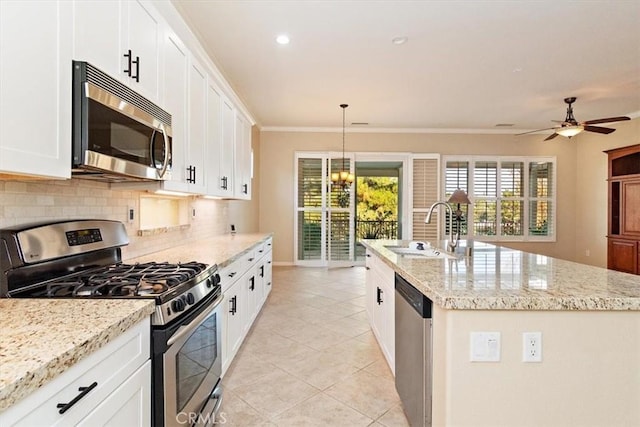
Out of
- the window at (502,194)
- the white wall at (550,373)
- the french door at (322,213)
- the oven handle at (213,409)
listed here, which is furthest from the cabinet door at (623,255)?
the oven handle at (213,409)

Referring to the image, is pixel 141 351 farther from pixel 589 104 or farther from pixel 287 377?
pixel 589 104

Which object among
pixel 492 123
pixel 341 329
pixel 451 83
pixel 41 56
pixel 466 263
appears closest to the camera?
pixel 41 56

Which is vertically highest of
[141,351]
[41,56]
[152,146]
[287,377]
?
[41,56]

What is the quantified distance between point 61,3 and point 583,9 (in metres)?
3.66

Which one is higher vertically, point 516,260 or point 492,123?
point 492,123

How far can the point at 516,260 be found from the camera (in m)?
2.41

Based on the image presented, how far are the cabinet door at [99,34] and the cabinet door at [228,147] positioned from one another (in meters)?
1.73

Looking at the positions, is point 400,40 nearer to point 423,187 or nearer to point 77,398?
point 77,398

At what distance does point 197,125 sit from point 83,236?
1.26 meters

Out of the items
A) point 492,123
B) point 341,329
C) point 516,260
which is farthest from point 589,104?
point 341,329

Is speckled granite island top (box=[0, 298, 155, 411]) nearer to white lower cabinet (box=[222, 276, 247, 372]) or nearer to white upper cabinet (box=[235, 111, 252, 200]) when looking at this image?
white lower cabinet (box=[222, 276, 247, 372])

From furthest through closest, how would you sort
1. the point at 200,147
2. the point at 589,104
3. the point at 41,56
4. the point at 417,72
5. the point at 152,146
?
the point at 589,104 → the point at 417,72 → the point at 200,147 → the point at 152,146 → the point at 41,56

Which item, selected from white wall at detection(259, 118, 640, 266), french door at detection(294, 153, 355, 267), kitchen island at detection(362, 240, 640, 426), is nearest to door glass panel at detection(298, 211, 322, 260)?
french door at detection(294, 153, 355, 267)

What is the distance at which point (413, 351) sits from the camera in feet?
6.08
